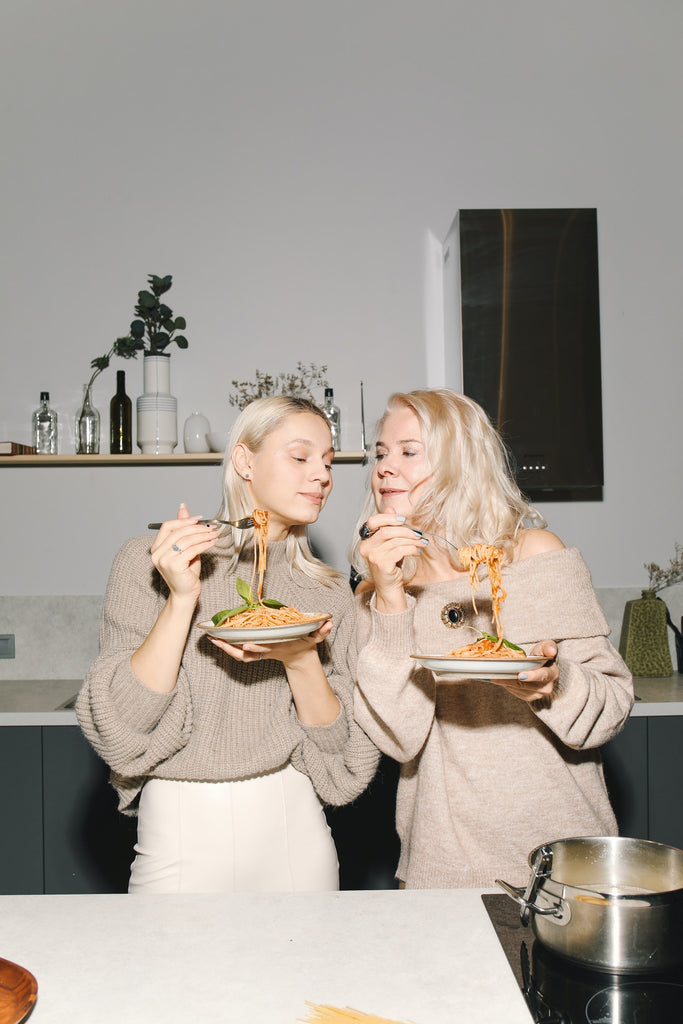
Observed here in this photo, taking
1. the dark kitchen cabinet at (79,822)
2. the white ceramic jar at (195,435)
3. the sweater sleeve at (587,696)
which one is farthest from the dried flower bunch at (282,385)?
the sweater sleeve at (587,696)

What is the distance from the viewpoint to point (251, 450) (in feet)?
6.02

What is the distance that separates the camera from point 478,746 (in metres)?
1.62

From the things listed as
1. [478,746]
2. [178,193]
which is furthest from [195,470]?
[478,746]

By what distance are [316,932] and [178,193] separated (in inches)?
113

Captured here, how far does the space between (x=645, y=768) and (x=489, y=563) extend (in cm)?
138

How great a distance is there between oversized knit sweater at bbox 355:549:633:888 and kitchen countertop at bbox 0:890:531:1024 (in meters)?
0.41

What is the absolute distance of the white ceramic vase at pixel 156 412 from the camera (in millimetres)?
3094

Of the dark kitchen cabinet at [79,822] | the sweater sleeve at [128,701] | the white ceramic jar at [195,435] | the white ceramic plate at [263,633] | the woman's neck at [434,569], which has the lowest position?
the dark kitchen cabinet at [79,822]

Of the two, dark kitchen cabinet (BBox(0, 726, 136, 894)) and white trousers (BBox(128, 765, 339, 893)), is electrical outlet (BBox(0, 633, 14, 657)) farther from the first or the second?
white trousers (BBox(128, 765, 339, 893))

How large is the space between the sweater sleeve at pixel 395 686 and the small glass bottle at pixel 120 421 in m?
1.82

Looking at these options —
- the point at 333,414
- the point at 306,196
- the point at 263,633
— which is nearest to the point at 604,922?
the point at 263,633

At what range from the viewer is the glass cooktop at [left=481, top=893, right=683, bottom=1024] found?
0.89m

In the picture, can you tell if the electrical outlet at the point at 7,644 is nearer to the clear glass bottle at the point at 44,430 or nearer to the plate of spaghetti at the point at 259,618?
the clear glass bottle at the point at 44,430

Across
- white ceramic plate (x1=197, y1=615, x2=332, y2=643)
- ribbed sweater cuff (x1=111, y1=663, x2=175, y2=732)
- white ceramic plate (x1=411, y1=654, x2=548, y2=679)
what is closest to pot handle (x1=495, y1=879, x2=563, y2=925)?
white ceramic plate (x1=411, y1=654, x2=548, y2=679)
